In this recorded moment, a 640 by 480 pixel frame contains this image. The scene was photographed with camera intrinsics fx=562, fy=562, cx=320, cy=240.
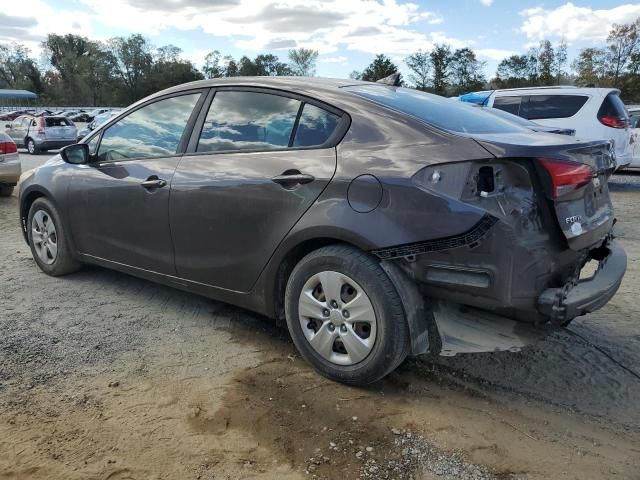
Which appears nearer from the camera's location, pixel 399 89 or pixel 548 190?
pixel 548 190

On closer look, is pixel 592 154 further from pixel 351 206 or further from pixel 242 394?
pixel 242 394

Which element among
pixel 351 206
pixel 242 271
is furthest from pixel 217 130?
pixel 351 206

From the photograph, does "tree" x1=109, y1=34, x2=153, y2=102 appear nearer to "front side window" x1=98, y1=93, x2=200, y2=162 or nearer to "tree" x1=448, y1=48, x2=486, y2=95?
"tree" x1=448, y1=48, x2=486, y2=95

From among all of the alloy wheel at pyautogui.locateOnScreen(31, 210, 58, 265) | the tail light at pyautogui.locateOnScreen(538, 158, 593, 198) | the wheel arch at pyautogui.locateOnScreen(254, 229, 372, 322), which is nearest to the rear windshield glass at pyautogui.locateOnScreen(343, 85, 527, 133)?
the tail light at pyautogui.locateOnScreen(538, 158, 593, 198)

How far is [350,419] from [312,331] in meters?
0.57

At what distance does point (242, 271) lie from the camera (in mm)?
3465

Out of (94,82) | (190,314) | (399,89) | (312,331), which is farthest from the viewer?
(94,82)

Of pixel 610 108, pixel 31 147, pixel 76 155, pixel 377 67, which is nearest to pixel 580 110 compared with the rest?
pixel 610 108

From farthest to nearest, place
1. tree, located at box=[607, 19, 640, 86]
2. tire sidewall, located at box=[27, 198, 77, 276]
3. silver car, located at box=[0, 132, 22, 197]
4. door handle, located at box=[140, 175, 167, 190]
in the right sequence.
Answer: tree, located at box=[607, 19, 640, 86] → silver car, located at box=[0, 132, 22, 197] → tire sidewall, located at box=[27, 198, 77, 276] → door handle, located at box=[140, 175, 167, 190]

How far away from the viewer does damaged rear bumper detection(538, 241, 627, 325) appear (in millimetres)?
2705

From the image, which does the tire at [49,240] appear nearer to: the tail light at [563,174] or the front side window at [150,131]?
the front side window at [150,131]

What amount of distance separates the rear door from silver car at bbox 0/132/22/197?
7688mm

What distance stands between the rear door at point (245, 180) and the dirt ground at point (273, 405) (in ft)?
1.85

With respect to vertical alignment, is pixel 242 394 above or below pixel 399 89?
below
